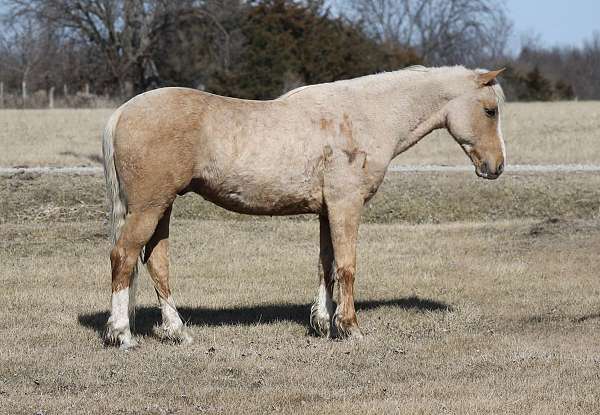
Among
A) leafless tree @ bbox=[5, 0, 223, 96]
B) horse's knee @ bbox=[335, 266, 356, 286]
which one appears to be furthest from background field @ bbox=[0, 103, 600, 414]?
leafless tree @ bbox=[5, 0, 223, 96]

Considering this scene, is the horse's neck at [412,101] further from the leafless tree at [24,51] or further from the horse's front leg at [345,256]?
the leafless tree at [24,51]

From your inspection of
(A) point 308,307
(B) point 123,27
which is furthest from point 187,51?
(A) point 308,307

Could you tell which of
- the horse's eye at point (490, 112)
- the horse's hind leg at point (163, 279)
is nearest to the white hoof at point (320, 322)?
the horse's hind leg at point (163, 279)

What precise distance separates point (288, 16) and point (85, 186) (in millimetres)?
27898

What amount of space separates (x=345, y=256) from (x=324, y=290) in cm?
55

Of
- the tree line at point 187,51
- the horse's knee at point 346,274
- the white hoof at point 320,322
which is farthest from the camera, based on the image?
the tree line at point 187,51

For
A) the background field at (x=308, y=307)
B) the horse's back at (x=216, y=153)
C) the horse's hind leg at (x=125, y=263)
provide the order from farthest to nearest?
the horse's hind leg at (x=125, y=263)
the horse's back at (x=216, y=153)
the background field at (x=308, y=307)

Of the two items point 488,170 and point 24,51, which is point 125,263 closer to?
point 488,170

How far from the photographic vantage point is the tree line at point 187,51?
4084 centimetres

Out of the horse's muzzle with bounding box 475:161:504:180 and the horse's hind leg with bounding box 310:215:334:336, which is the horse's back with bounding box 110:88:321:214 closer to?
the horse's hind leg with bounding box 310:215:334:336

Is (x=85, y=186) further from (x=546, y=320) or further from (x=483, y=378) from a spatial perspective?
(x=483, y=378)

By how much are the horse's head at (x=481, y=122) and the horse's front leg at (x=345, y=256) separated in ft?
3.83

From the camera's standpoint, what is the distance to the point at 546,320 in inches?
359

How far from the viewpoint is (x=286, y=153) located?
809 cm
